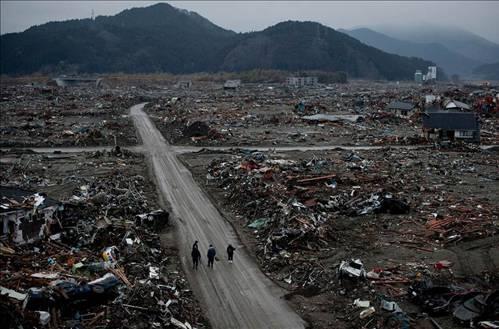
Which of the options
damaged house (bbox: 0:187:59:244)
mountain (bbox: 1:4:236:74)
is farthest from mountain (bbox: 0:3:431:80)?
Result: damaged house (bbox: 0:187:59:244)

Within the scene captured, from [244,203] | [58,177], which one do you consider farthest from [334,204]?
[58,177]

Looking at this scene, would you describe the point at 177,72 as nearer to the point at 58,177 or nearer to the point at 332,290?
the point at 58,177

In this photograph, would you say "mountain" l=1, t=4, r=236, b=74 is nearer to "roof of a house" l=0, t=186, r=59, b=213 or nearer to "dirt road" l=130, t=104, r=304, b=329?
"dirt road" l=130, t=104, r=304, b=329

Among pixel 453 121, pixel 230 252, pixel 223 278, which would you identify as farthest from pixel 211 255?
pixel 453 121

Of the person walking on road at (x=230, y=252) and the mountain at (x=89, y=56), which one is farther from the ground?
the mountain at (x=89, y=56)

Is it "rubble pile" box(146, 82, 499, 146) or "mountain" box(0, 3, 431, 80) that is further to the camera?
"mountain" box(0, 3, 431, 80)

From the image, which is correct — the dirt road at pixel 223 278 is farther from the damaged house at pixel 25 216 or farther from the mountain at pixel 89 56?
the mountain at pixel 89 56

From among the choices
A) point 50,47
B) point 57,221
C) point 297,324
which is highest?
point 50,47

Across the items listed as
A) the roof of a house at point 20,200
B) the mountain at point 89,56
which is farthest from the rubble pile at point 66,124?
the mountain at point 89,56
